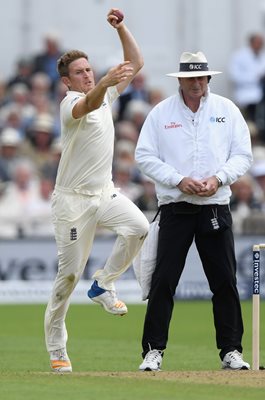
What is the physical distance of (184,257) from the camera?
10.7m

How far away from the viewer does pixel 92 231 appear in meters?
10.7

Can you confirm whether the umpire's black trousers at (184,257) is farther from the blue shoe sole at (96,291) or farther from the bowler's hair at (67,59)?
the bowler's hair at (67,59)

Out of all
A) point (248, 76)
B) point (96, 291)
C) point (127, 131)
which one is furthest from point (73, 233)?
point (248, 76)

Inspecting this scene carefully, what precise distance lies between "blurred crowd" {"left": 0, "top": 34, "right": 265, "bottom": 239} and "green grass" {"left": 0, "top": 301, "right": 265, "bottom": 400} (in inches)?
56.5

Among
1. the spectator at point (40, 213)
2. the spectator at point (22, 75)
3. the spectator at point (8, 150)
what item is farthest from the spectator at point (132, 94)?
the spectator at point (40, 213)

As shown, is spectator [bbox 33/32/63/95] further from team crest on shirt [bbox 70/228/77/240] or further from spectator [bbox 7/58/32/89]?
team crest on shirt [bbox 70/228/77/240]

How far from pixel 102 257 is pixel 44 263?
779 mm

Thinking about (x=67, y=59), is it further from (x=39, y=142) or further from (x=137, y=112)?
(x=137, y=112)

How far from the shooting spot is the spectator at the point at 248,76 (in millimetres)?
23192

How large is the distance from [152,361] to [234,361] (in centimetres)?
62

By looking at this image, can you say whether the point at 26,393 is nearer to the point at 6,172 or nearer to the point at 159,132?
the point at 159,132

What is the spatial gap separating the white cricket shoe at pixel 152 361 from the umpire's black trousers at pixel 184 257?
57mm

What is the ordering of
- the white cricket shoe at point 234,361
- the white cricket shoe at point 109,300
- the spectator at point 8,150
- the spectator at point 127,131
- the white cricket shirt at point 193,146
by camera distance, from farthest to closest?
1. the spectator at point 127,131
2. the spectator at point 8,150
3. the white cricket shoe at point 109,300
4. the white cricket shoe at point 234,361
5. the white cricket shirt at point 193,146

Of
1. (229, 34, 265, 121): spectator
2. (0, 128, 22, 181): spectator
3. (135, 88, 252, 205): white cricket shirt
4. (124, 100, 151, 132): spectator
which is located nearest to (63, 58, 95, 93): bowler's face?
(135, 88, 252, 205): white cricket shirt
